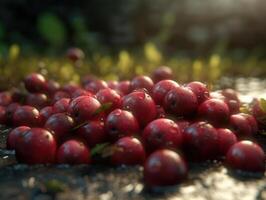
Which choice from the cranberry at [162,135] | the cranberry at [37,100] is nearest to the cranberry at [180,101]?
the cranberry at [162,135]

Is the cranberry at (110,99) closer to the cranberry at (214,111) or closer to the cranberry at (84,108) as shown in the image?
the cranberry at (84,108)

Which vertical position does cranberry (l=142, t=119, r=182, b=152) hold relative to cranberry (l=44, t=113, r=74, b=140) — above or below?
below

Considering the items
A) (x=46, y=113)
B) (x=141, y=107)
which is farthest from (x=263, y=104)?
(x=46, y=113)

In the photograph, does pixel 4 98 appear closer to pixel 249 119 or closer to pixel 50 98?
pixel 50 98

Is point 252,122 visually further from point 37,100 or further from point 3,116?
point 3,116

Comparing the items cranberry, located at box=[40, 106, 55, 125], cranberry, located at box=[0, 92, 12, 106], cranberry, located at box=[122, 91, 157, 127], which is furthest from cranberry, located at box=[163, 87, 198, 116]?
cranberry, located at box=[0, 92, 12, 106]

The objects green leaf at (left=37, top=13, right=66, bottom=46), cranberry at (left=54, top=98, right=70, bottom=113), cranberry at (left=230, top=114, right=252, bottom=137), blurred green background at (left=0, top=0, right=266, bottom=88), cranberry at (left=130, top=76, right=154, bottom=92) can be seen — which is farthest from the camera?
green leaf at (left=37, top=13, right=66, bottom=46)

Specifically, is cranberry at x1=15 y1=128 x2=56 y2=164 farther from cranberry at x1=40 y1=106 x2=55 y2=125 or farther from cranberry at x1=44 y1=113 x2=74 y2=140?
cranberry at x1=40 y1=106 x2=55 y2=125
